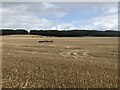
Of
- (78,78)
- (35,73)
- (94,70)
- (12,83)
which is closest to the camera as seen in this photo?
(12,83)

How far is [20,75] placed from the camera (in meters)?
19.6

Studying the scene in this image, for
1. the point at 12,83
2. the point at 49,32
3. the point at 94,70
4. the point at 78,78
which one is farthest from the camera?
the point at 49,32

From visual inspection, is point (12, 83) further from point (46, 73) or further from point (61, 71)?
point (61, 71)

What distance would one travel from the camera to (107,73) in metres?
21.4

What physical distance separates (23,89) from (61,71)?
20.4 ft

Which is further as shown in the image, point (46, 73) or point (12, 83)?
point (46, 73)

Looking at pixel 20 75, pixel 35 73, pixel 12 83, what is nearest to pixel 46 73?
pixel 35 73

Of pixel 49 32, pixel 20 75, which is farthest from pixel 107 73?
pixel 49 32

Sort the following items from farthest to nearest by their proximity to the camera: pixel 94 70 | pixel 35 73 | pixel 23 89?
pixel 94 70 → pixel 35 73 → pixel 23 89

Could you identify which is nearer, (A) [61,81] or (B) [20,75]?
(A) [61,81]

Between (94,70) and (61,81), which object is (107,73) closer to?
(94,70)

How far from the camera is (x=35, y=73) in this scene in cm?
2070

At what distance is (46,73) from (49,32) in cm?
14022

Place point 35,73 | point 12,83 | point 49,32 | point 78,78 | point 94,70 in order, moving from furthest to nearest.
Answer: point 49,32, point 94,70, point 35,73, point 78,78, point 12,83
